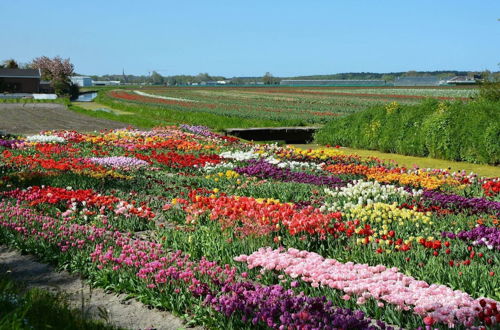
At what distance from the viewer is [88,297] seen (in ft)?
21.4

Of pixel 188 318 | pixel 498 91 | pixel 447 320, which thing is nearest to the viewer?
pixel 447 320

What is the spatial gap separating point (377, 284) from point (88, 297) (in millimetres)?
3231

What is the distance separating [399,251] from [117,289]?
363 centimetres

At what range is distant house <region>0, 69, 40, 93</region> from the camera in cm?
9919

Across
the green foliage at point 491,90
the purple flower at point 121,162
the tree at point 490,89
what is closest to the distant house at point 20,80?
the purple flower at point 121,162

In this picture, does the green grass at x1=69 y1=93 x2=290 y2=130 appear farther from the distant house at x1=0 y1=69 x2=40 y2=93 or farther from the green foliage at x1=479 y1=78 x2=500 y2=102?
the distant house at x1=0 y1=69 x2=40 y2=93

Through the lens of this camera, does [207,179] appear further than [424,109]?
No

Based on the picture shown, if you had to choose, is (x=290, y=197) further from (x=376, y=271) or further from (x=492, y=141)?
(x=492, y=141)

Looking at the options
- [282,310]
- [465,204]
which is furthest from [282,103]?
[282,310]

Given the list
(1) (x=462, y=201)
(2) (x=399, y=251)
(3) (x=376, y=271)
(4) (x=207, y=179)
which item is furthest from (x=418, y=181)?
(3) (x=376, y=271)

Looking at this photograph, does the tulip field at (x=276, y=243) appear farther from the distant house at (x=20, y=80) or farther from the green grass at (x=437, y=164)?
the distant house at (x=20, y=80)

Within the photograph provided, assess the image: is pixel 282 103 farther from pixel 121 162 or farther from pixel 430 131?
pixel 121 162

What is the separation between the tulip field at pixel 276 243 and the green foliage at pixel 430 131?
4107mm

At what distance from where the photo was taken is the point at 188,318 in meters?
5.81
